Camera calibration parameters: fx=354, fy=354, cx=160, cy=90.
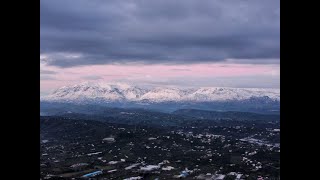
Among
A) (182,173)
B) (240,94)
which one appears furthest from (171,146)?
(240,94)

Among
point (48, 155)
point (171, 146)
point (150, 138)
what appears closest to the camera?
point (48, 155)
